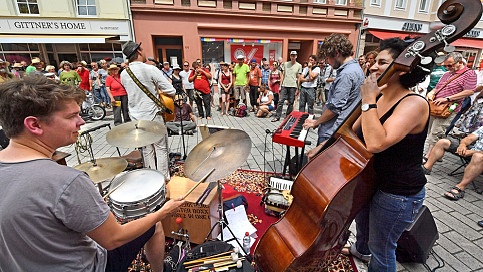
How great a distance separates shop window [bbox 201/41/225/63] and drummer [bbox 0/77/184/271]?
1267 centimetres

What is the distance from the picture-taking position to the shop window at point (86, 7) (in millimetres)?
11547

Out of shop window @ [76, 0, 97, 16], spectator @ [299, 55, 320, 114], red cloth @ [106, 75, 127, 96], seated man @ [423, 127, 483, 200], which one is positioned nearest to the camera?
seated man @ [423, 127, 483, 200]

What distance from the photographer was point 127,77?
3.45 m

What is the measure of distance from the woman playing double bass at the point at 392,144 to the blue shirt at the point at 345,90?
3.82 feet

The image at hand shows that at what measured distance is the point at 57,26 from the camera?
37.5 feet

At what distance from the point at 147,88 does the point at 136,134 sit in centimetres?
90

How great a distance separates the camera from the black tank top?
1.48 m

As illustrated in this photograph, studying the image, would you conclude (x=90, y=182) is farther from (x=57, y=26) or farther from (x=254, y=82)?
(x=57, y=26)

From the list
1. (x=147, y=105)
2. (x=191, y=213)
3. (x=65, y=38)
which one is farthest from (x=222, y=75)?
(x=65, y=38)

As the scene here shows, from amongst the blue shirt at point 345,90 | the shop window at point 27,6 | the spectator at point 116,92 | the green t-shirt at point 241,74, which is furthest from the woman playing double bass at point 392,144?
the shop window at point 27,6

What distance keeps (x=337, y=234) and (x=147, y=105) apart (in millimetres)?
3076

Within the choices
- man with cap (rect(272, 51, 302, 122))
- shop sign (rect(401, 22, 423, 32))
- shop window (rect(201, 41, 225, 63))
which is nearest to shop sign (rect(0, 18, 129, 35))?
shop window (rect(201, 41, 225, 63))

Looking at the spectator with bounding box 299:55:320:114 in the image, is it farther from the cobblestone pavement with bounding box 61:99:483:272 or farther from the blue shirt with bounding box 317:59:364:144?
the blue shirt with bounding box 317:59:364:144

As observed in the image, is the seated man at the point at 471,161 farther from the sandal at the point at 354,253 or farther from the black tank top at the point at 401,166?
the black tank top at the point at 401,166
